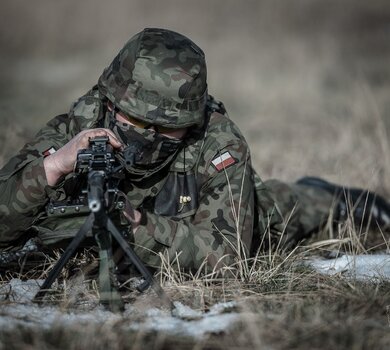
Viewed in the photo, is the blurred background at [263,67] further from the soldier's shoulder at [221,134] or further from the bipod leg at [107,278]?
the bipod leg at [107,278]

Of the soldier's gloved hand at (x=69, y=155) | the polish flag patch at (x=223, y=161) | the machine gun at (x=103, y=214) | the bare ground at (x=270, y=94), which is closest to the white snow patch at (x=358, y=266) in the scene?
the bare ground at (x=270, y=94)

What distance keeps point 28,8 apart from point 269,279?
14584 millimetres

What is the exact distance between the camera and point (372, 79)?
42.8 ft

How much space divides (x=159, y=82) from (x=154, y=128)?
0.25 m

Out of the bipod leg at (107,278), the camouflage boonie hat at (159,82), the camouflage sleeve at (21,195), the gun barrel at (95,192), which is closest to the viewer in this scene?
the gun barrel at (95,192)

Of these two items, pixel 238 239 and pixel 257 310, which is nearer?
pixel 257 310

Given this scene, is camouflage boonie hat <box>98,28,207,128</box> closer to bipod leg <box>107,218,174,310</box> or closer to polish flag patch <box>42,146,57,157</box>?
polish flag patch <box>42,146,57,157</box>

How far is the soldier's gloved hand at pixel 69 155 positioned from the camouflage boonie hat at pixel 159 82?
30 cm

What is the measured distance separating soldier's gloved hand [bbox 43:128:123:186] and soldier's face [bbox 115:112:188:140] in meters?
0.26

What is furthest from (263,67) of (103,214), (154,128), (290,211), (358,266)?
(103,214)

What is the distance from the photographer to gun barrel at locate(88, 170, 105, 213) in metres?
3.04

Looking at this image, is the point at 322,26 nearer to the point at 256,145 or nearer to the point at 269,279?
the point at 256,145

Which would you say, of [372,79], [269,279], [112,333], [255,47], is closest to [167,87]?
[269,279]

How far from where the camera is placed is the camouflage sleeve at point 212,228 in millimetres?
3818
